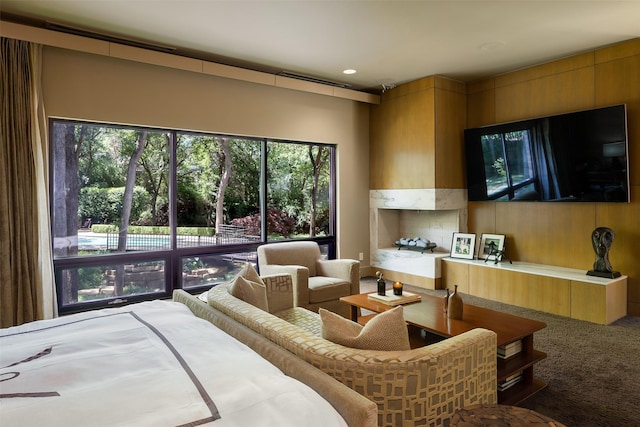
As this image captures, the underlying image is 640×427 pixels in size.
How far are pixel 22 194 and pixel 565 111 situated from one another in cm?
585

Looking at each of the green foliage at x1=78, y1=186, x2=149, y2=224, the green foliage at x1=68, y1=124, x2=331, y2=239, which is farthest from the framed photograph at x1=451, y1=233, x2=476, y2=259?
the green foliage at x1=78, y1=186, x2=149, y2=224

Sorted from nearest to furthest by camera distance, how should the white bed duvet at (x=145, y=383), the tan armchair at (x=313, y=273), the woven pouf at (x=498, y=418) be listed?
the white bed duvet at (x=145, y=383), the woven pouf at (x=498, y=418), the tan armchair at (x=313, y=273)

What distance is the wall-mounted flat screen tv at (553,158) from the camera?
4277 millimetres

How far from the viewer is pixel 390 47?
438 centimetres

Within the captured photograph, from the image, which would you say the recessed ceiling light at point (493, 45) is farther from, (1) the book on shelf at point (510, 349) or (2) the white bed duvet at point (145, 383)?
(2) the white bed duvet at point (145, 383)

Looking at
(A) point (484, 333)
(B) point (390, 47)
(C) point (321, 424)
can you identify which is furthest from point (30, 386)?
(B) point (390, 47)

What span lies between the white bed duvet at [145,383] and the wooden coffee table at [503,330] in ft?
5.29

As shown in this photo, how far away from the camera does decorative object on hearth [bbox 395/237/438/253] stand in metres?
5.88

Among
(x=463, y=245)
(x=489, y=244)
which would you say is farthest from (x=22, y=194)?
(x=489, y=244)

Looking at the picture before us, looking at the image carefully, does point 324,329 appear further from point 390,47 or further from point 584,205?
point 584,205

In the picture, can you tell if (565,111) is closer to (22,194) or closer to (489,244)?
(489,244)

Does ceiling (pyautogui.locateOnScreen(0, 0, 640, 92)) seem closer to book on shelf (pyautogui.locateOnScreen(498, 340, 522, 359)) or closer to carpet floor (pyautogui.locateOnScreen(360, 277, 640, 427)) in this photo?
book on shelf (pyautogui.locateOnScreen(498, 340, 522, 359))

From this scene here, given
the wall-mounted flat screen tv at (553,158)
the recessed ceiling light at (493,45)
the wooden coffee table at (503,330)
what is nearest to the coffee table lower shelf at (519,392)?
the wooden coffee table at (503,330)

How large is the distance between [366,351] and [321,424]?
0.41 m
